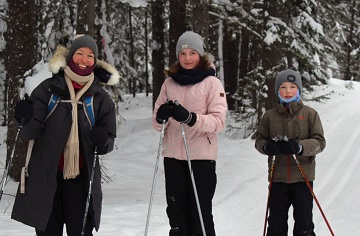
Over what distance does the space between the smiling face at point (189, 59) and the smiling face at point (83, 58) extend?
993 mm

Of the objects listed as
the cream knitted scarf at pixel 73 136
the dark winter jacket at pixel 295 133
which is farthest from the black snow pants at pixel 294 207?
the cream knitted scarf at pixel 73 136

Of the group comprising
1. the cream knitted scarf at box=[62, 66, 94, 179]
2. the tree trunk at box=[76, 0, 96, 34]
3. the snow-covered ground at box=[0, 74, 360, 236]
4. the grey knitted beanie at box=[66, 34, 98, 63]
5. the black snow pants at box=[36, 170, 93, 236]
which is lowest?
the snow-covered ground at box=[0, 74, 360, 236]

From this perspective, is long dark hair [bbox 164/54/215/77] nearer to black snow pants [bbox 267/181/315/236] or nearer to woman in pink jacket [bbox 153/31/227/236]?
woman in pink jacket [bbox 153/31/227/236]

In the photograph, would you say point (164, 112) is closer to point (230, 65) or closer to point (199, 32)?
point (199, 32)

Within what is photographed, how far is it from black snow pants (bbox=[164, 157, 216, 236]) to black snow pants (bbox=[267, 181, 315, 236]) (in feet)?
2.81

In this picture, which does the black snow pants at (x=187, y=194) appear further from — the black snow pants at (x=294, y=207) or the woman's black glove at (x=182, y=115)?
the black snow pants at (x=294, y=207)

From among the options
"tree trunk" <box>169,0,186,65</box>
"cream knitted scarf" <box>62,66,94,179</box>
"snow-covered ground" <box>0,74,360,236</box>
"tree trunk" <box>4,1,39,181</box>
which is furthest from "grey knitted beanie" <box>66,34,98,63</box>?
"tree trunk" <box>169,0,186,65</box>

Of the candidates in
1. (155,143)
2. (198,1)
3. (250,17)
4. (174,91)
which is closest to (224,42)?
(250,17)

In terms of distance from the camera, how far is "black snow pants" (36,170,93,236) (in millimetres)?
3994

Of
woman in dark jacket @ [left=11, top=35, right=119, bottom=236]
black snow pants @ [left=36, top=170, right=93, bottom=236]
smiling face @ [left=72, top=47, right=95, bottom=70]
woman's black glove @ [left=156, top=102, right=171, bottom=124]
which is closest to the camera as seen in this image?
woman in dark jacket @ [left=11, top=35, right=119, bottom=236]

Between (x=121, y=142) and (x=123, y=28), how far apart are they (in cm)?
1683

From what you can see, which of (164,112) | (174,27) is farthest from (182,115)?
(174,27)

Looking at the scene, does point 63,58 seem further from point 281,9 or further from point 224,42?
point 224,42

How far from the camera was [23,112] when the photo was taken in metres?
3.73
